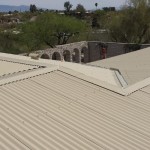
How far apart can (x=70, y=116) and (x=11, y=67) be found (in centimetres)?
398

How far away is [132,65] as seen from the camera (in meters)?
17.5

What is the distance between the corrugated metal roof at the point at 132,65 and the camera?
47.2ft

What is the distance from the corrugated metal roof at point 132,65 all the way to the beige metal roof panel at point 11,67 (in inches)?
173

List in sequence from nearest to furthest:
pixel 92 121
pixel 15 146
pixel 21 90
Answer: pixel 15 146
pixel 92 121
pixel 21 90

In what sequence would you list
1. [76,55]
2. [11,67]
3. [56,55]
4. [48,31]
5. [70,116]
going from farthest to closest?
[48,31] < [76,55] < [56,55] < [11,67] < [70,116]

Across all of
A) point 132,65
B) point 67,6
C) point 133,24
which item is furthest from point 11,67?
point 67,6

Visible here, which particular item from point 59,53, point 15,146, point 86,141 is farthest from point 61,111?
point 59,53

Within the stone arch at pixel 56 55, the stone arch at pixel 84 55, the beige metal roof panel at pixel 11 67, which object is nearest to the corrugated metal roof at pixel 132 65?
the beige metal roof panel at pixel 11 67

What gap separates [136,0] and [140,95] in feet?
103

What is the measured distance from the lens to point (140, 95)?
9250 millimetres

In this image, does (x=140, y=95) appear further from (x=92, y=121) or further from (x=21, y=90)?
(x=21, y=90)

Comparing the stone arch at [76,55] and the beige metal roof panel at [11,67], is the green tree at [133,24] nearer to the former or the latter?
the stone arch at [76,55]

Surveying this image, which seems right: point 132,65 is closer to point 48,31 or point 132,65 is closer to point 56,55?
point 56,55

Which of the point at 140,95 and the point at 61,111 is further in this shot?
the point at 140,95
